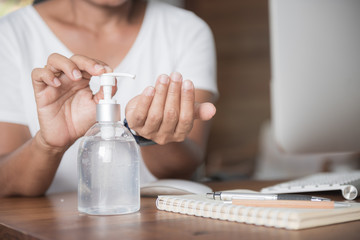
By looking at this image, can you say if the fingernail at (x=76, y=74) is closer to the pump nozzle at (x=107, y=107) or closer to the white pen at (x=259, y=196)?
the pump nozzle at (x=107, y=107)

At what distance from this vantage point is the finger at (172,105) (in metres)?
0.71

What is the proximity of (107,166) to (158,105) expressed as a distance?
0.43ft

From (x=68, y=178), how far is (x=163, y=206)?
28.0 inches

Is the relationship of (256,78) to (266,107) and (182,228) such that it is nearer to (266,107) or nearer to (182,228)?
(266,107)

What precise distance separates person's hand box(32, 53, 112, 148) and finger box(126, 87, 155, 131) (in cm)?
8

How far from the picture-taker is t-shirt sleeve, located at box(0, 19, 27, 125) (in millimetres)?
1185

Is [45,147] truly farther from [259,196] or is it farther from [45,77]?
[259,196]

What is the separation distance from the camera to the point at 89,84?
91cm

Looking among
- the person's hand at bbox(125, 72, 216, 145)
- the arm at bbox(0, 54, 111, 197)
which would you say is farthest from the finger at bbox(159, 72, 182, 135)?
the arm at bbox(0, 54, 111, 197)

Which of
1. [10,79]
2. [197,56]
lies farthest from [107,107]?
[197,56]

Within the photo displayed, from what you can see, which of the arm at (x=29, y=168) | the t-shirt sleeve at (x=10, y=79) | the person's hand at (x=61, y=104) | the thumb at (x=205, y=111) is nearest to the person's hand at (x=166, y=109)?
the thumb at (x=205, y=111)

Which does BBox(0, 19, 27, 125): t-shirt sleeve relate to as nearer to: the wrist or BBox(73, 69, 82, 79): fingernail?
the wrist

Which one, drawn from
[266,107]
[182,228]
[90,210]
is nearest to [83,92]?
[90,210]

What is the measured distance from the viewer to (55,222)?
0.62m
